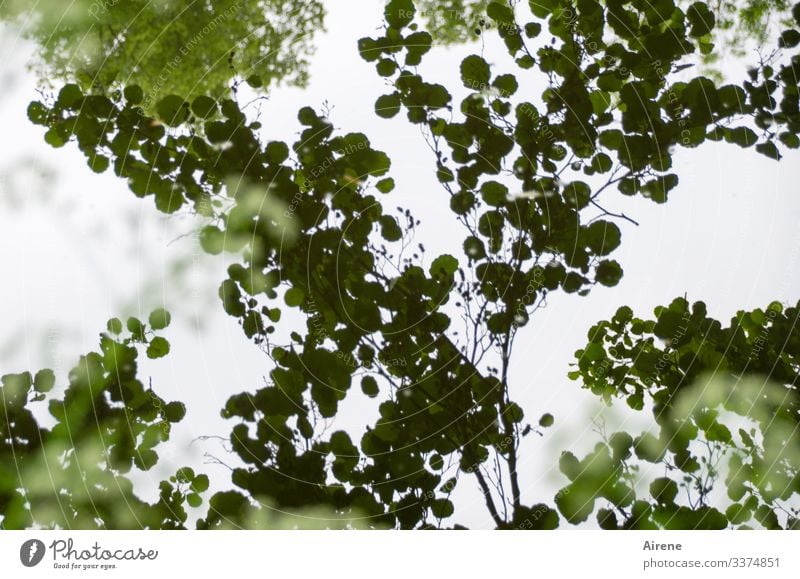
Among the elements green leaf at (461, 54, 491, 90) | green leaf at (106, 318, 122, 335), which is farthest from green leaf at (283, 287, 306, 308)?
green leaf at (461, 54, 491, 90)

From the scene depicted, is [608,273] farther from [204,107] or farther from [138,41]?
[138,41]

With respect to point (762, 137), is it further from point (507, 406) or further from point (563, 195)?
point (507, 406)

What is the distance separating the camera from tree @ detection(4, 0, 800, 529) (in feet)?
3.95

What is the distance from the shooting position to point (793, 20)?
146cm

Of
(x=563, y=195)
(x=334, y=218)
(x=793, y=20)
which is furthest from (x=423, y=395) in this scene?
(x=793, y=20)

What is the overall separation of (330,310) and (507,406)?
449mm

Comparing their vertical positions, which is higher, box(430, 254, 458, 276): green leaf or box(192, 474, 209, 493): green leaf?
box(430, 254, 458, 276): green leaf

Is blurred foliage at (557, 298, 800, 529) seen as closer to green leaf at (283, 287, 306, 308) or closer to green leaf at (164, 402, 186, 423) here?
green leaf at (283, 287, 306, 308)
